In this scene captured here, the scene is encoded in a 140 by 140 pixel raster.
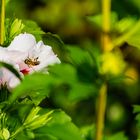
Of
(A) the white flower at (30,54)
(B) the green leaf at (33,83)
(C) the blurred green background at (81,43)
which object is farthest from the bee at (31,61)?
(C) the blurred green background at (81,43)

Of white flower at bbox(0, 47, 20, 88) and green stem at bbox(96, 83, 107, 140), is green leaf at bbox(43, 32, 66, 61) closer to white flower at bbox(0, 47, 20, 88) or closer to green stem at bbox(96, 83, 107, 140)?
white flower at bbox(0, 47, 20, 88)

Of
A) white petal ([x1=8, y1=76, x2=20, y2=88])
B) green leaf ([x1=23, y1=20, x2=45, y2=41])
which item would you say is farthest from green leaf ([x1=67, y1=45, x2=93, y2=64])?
green leaf ([x1=23, y1=20, x2=45, y2=41])

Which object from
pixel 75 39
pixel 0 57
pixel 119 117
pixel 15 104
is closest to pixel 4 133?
pixel 15 104

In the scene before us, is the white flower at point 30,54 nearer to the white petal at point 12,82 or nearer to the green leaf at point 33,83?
the white petal at point 12,82

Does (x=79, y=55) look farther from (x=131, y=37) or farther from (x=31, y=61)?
(x=31, y=61)

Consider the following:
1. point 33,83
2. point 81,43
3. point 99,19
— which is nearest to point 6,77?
point 99,19

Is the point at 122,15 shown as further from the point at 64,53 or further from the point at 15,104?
the point at 15,104
